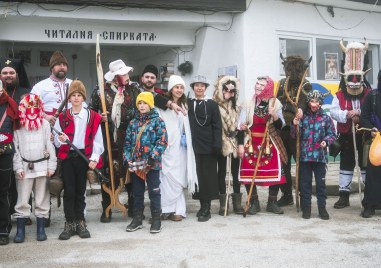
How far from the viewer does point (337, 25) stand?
1080 cm

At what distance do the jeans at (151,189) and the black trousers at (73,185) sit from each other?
0.63 meters

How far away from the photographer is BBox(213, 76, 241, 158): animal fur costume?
6.32 metres

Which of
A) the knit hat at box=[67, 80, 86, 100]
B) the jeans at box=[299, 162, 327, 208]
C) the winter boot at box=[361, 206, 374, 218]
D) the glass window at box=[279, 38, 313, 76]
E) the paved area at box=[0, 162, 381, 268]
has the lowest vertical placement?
the paved area at box=[0, 162, 381, 268]

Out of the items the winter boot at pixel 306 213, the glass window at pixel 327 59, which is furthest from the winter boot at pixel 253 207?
the glass window at pixel 327 59

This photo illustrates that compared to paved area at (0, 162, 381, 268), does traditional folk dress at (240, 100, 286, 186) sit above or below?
above

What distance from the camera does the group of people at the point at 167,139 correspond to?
17.3 feet

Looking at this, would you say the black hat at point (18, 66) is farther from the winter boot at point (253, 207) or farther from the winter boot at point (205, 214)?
the winter boot at point (253, 207)

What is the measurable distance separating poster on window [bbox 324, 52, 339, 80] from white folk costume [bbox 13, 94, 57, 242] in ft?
24.4

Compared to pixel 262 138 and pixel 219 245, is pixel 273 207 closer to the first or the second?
pixel 262 138

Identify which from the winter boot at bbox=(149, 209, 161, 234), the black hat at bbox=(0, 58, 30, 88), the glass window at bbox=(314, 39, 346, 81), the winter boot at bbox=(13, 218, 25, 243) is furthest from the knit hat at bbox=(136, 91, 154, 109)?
the glass window at bbox=(314, 39, 346, 81)

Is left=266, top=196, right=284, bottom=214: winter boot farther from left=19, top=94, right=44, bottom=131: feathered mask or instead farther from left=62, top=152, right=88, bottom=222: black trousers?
left=19, top=94, right=44, bottom=131: feathered mask

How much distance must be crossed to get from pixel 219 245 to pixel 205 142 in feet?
5.27

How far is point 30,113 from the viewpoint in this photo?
520 centimetres

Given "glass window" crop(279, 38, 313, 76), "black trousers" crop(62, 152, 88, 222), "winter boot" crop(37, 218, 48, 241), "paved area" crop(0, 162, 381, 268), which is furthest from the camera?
"glass window" crop(279, 38, 313, 76)
